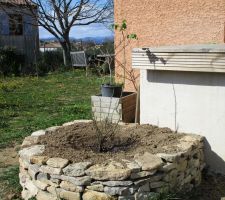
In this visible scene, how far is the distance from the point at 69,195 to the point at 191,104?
2.09 metres

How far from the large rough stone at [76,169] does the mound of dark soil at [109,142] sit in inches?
7.5

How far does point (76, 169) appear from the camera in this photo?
3971 mm

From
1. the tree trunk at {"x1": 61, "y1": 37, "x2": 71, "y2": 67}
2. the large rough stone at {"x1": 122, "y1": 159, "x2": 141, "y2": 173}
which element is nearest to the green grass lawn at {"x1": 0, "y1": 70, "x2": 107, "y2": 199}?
the large rough stone at {"x1": 122, "y1": 159, "x2": 141, "y2": 173}

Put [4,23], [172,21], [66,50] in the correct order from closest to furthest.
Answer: [172,21] < [66,50] < [4,23]

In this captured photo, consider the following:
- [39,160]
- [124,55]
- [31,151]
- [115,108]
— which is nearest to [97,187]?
[39,160]

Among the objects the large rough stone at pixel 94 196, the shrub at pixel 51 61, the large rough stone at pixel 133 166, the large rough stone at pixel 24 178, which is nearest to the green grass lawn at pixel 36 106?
the large rough stone at pixel 24 178

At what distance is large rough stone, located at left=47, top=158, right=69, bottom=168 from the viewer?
13.4 ft

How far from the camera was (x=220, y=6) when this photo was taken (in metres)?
6.89

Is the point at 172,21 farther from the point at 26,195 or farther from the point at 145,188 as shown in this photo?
the point at 26,195

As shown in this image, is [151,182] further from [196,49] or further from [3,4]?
[3,4]

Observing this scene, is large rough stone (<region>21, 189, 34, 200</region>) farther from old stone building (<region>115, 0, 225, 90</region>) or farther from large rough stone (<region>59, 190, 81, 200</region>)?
old stone building (<region>115, 0, 225, 90</region>)

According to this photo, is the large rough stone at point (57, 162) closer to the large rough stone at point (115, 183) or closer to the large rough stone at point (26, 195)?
the large rough stone at point (115, 183)

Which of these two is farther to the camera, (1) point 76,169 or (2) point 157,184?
(2) point 157,184

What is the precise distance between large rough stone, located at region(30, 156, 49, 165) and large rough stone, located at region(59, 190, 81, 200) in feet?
1.30
